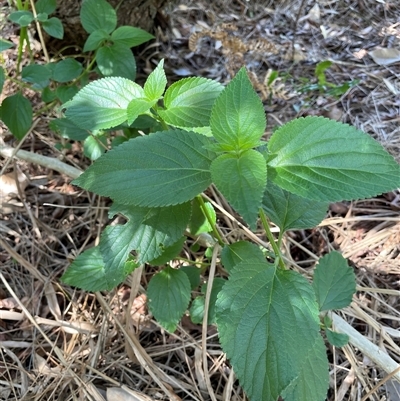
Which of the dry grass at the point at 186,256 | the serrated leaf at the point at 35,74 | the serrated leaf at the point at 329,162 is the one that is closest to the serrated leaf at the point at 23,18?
the serrated leaf at the point at 35,74

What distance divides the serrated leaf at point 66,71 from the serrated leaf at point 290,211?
948 millimetres

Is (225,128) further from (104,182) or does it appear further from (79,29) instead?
(79,29)

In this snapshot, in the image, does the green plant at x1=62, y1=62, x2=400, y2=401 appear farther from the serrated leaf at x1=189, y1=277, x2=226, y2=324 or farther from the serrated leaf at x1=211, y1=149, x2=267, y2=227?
the serrated leaf at x1=189, y1=277, x2=226, y2=324

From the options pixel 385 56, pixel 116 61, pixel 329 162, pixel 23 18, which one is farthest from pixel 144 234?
pixel 385 56

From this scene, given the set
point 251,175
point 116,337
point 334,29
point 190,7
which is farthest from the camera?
point 190,7

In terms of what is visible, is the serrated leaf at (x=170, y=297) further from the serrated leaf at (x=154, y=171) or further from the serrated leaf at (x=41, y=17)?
the serrated leaf at (x=41, y=17)

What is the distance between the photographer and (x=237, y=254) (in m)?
1.08

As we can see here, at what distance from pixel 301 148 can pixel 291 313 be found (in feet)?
1.03

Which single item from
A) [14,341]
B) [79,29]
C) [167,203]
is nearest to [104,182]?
[167,203]

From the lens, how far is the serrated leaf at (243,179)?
2.51ft

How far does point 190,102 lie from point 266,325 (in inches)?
21.8

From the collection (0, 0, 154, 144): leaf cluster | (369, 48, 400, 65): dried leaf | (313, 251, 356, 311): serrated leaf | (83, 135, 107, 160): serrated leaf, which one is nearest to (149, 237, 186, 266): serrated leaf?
(313, 251, 356, 311): serrated leaf

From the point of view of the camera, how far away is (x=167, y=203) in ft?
2.83

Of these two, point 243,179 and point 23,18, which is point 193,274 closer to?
point 243,179
